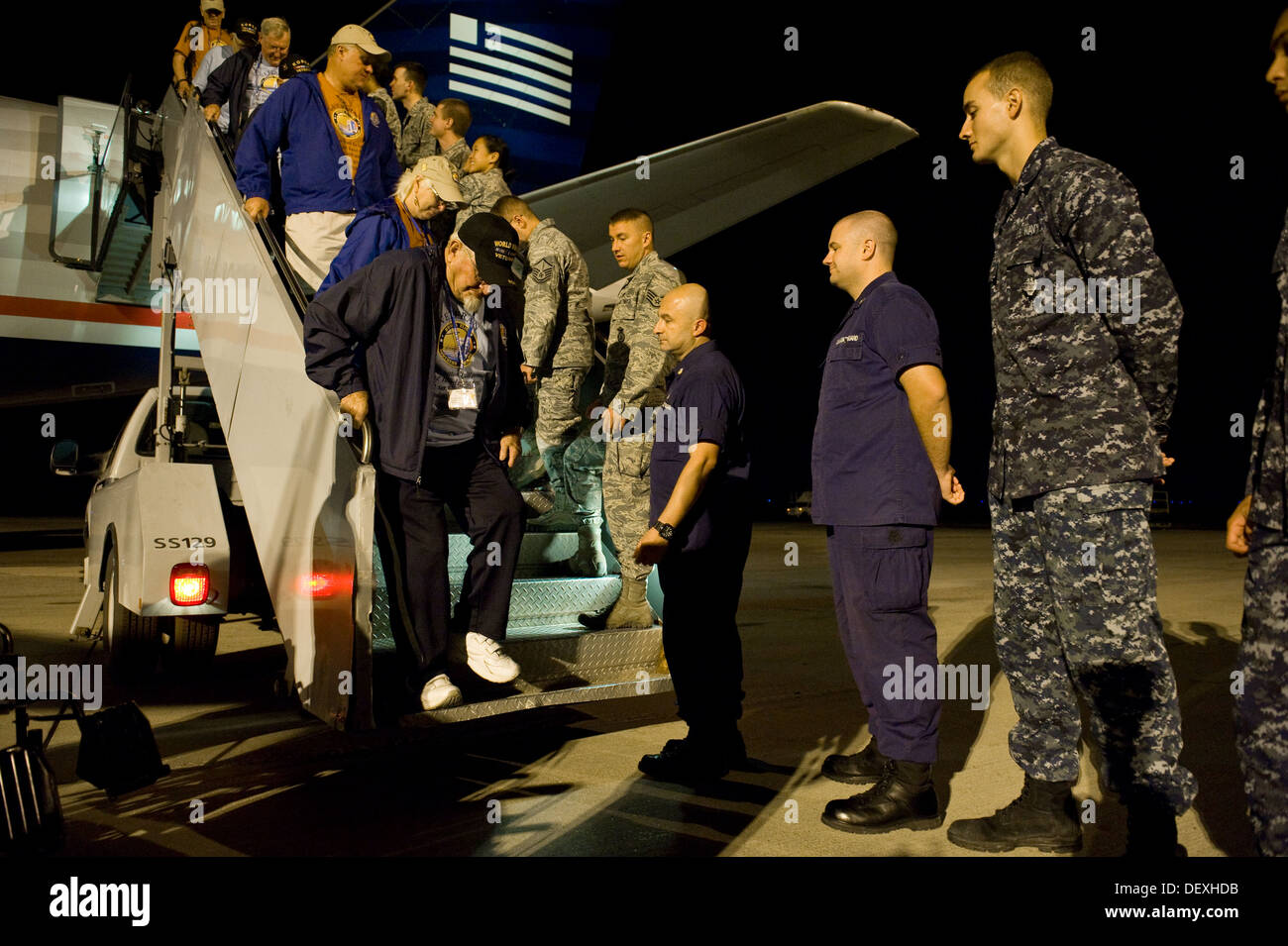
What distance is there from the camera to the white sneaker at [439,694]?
144 inches

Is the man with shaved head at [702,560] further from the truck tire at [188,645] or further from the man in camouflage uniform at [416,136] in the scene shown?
the man in camouflage uniform at [416,136]

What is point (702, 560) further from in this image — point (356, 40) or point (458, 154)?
point (458, 154)

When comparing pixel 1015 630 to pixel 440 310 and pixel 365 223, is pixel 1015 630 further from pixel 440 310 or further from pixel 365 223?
pixel 365 223

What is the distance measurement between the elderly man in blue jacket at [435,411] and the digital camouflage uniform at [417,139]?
3.60 meters

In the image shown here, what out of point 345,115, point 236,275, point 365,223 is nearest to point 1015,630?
point 365,223

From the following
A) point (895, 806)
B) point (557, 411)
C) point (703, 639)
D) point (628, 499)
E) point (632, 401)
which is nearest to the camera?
point (895, 806)

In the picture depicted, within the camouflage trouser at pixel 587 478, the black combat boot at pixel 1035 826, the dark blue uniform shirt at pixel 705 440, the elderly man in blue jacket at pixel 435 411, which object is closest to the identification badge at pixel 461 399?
the elderly man in blue jacket at pixel 435 411

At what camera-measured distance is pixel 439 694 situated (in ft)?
12.0

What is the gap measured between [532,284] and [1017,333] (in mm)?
3212

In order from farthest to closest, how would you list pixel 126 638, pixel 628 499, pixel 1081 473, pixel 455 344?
1. pixel 126 638
2. pixel 628 499
3. pixel 455 344
4. pixel 1081 473

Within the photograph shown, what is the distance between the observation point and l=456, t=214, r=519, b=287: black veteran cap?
4402mm

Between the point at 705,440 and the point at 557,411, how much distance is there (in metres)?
1.84

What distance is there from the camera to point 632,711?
5.42 metres

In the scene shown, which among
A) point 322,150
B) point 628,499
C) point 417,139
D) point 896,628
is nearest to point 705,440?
point 628,499
